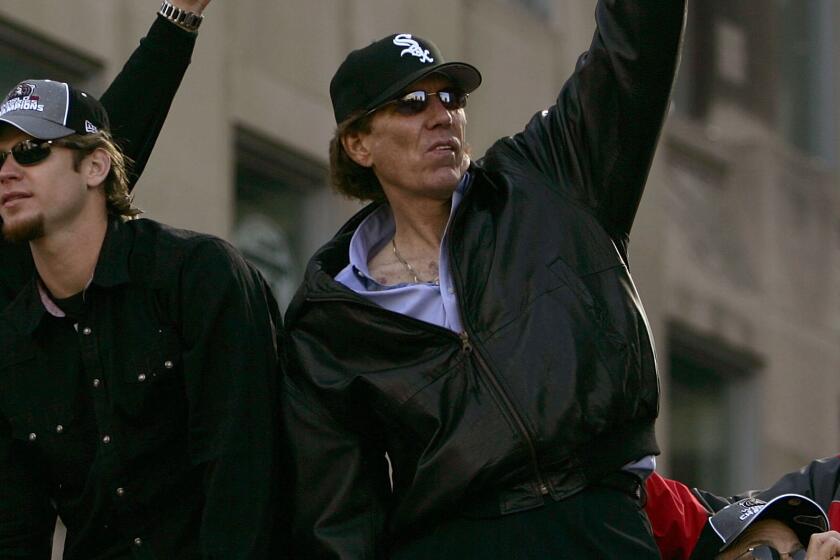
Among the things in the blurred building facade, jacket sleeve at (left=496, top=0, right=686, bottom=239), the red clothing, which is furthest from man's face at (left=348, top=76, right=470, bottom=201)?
the blurred building facade

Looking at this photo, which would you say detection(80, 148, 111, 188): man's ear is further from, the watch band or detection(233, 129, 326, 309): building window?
detection(233, 129, 326, 309): building window

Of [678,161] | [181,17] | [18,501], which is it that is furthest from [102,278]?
[678,161]

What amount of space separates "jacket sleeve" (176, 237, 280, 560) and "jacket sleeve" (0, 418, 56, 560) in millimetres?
519

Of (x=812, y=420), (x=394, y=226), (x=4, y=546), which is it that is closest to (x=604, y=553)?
(x=394, y=226)

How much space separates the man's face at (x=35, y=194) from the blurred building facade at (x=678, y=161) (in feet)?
20.2

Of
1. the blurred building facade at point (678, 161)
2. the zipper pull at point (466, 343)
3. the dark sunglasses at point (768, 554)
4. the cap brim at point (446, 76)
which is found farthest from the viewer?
→ the blurred building facade at point (678, 161)

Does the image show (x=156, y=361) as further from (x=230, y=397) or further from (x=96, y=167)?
A: (x=96, y=167)

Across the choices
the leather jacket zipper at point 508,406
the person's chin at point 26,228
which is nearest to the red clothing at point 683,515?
the leather jacket zipper at point 508,406

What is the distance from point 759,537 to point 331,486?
3.84 ft

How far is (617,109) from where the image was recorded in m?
6.96

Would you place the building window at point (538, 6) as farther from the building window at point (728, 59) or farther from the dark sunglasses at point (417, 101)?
the dark sunglasses at point (417, 101)

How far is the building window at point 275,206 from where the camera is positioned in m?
15.1

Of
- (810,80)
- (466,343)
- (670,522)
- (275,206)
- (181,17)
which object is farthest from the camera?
(810,80)

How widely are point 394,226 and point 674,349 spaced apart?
1321 centimetres
